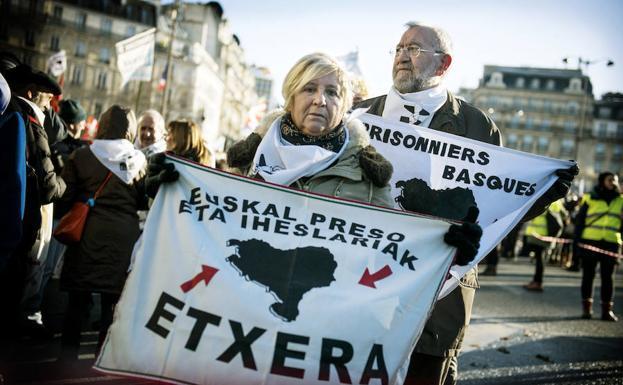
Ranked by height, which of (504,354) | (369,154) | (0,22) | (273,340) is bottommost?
(504,354)

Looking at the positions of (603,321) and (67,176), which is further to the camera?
(603,321)

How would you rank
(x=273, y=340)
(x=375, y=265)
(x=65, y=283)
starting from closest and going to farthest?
(x=273, y=340), (x=375, y=265), (x=65, y=283)

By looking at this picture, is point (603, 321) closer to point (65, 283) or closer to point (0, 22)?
point (65, 283)

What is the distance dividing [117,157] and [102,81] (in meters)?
61.9

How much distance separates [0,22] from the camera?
2243 inches

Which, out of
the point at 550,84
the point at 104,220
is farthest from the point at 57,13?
the point at 550,84

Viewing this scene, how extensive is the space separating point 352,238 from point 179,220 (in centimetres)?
73

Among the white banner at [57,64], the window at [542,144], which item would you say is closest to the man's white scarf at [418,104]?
the white banner at [57,64]

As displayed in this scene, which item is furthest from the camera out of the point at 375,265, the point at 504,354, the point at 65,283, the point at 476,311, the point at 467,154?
the point at 476,311

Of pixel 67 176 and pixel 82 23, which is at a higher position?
pixel 82 23

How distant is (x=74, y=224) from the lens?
4352mm

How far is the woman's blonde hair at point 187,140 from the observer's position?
197 inches

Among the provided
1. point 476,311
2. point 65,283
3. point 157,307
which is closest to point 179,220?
point 157,307

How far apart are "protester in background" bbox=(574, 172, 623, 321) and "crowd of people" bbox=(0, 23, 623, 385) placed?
5.52m
